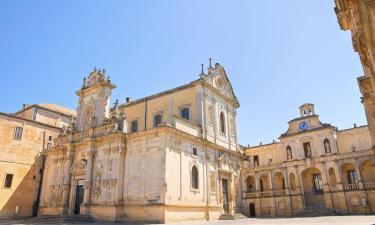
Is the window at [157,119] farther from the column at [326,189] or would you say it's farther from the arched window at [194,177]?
the column at [326,189]

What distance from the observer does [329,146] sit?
37031 mm

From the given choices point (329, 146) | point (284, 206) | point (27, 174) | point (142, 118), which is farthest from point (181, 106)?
point (329, 146)

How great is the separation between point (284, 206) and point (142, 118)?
2047 cm

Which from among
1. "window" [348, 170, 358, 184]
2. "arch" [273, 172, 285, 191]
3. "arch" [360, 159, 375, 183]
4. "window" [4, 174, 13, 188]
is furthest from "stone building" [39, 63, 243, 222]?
"arch" [360, 159, 375, 183]

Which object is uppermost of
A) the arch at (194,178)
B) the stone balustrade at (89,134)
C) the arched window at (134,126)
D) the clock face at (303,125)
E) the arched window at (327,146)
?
the clock face at (303,125)

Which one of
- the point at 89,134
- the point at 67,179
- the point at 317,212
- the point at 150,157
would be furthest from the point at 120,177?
the point at 317,212

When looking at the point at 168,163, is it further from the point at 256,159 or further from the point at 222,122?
the point at 256,159

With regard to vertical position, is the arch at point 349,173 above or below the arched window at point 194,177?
above

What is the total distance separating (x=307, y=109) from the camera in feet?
132

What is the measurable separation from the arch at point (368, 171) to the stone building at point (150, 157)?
1520cm

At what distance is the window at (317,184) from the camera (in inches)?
1432

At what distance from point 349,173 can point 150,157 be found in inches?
Result: 1035

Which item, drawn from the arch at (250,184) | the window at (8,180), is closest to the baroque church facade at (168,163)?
the window at (8,180)

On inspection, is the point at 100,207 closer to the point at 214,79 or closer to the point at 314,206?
the point at 214,79
